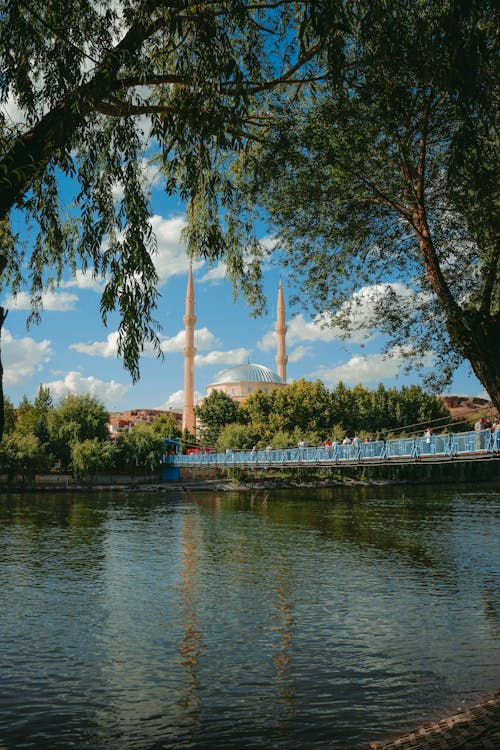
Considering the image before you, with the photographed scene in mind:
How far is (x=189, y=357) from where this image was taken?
77750 mm

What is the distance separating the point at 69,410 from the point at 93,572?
3447 centimetres

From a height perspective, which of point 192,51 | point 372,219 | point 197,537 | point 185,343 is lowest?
point 197,537

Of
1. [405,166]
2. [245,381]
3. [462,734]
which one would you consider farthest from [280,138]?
[245,381]

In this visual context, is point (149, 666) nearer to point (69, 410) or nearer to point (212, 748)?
point (212, 748)

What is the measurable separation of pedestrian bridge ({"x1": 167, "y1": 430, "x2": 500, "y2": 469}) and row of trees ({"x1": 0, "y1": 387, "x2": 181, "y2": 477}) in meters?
8.23

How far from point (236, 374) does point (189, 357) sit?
9482 millimetres

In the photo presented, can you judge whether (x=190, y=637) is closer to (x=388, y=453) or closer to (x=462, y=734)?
(x=462, y=734)

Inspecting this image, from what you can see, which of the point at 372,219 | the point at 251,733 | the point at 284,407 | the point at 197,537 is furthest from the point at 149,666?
the point at 284,407

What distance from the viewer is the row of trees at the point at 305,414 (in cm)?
5322

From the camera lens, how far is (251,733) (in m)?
6.10

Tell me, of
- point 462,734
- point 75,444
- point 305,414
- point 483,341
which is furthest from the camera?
point 305,414

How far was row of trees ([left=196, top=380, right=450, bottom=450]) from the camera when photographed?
5322 cm

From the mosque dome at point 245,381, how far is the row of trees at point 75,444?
3201 cm

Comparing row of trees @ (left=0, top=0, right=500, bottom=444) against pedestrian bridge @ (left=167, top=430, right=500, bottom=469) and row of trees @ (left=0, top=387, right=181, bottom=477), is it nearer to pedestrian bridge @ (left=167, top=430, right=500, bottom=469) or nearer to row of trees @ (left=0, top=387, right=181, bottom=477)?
A: pedestrian bridge @ (left=167, top=430, right=500, bottom=469)
